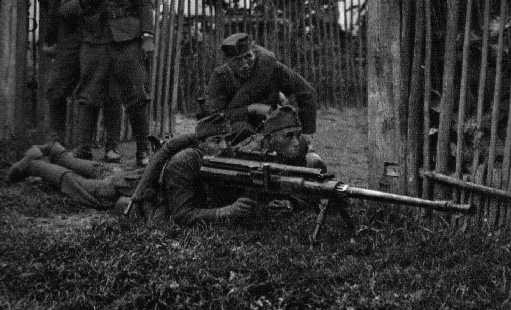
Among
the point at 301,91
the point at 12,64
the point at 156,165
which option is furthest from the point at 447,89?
the point at 12,64

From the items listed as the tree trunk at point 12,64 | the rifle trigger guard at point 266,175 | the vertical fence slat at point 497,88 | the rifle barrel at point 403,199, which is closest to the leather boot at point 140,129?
the tree trunk at point 12,64

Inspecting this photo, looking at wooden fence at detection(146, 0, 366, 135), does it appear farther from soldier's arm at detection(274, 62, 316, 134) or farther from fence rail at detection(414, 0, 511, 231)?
fence rail at detection(414, 0, 511, 231)

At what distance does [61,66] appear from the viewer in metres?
7.21

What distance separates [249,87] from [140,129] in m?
1.92

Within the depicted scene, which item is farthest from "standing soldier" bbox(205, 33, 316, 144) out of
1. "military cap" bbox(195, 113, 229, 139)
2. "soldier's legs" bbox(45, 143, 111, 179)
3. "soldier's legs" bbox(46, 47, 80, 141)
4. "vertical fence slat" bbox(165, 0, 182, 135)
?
"vertical fence slat" bbox(165, 0, 182, 135)

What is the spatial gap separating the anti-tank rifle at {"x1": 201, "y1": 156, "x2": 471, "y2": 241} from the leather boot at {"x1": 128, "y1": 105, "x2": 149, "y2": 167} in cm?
218

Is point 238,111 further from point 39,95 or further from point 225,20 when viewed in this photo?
point 225,20

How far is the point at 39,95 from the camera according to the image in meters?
8.94

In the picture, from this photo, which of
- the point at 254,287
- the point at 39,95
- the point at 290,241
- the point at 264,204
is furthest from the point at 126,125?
the point at 254,287

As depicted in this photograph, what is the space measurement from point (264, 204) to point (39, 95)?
16.9ft

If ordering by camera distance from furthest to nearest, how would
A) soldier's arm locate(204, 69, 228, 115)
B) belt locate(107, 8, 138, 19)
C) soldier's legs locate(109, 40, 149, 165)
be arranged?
soldier's legs locate(109, 40, 149, 165) < belt locate(107, 8, 138, 19) < soldier's arm locate(204, 69, 228, 115)

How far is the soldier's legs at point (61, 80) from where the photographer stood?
721cm

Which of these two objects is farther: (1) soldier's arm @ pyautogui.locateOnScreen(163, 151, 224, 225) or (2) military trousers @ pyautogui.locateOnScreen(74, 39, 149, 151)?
(2) military trousers @ pyautogui.locateOnScreen(74, 39, 149, 151)

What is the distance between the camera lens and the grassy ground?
11.6ft
